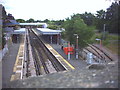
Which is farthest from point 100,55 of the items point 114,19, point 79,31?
point 114,19

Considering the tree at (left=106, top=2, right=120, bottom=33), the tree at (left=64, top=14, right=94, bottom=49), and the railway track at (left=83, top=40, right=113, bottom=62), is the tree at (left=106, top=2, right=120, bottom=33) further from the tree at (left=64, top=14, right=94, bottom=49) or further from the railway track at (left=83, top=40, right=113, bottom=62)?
the tree at (left=64, top=14, right=94, bottom=49)

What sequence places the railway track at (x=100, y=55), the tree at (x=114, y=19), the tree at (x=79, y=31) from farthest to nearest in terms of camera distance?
the tree at (x=79, y=31), the railway track at (x=100, y=55), the tree at (x=114, y=19)

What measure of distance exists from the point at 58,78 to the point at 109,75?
896mm

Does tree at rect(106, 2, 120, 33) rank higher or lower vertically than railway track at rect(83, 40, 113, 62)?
higher

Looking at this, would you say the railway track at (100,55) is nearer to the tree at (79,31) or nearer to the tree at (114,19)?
the tree at (79,31)

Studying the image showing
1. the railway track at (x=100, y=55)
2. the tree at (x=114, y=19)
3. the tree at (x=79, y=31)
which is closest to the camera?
the tree at (x=114, y=19)

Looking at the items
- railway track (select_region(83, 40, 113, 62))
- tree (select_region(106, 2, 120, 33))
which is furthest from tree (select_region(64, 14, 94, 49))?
tree (select_region(106, 2, 120, 33))

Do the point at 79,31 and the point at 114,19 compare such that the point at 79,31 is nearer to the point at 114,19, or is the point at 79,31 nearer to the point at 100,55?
the point at 100,55

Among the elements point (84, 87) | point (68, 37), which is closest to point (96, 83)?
point (84, 87)

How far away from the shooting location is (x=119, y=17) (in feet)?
12.9

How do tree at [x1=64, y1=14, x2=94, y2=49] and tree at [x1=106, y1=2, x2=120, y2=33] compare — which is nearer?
tree at [x1=106, y1=2, x2=120, y2=33]

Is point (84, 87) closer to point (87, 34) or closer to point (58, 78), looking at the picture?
point (58, 78)

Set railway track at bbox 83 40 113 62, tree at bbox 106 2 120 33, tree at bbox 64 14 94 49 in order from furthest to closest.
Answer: tree at bbox 64 14 94 49
railway track at bbox 83 40 113 62
tree at bbox 106 2 120 33

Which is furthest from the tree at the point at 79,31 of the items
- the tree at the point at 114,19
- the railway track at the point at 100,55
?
the tree at the point at 114,19
